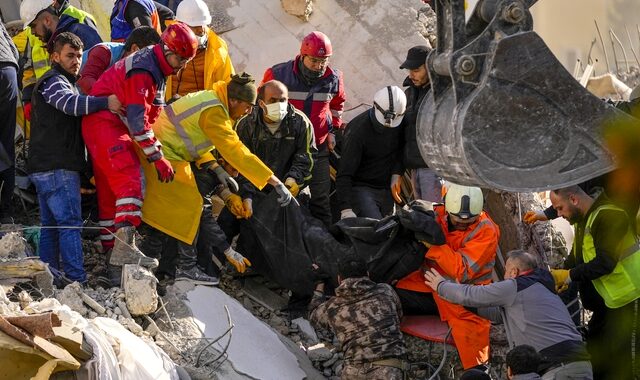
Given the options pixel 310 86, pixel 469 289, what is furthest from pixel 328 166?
pixel 469 289

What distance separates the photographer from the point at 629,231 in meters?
7.53

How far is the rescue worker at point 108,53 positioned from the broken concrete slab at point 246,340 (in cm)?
175

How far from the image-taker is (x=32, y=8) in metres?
10.6

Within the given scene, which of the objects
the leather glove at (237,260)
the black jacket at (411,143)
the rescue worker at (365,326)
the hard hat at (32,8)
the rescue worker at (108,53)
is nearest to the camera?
the rescue worker at (365,326)

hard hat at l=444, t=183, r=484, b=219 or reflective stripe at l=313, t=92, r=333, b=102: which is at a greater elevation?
hard hat at l=444, t=183, r=484, b=219

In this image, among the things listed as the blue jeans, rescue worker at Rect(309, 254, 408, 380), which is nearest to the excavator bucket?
rescue worker at Rect(309, 254, 408, 380)

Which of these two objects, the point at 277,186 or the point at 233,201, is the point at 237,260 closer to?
the point at 233,201

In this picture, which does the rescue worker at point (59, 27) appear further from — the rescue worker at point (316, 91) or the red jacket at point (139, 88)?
the red jacket at point (139, 88)

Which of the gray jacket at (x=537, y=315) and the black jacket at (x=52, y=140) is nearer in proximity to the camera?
the gray jacket at (x=537, y=315)

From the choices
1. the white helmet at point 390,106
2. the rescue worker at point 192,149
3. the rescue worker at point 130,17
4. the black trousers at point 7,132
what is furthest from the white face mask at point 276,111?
the black trousers at point 7,132

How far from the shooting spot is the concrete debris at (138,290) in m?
8.16

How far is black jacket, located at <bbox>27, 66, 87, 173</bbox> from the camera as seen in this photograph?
8383 millimetres

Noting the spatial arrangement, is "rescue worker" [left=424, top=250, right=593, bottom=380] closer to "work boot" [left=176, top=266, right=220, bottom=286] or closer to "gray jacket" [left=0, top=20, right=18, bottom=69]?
"work boot" [left=176, top=266, right=220, bottom=286]

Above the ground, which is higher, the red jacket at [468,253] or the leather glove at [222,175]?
the red jacket at [468,253]
